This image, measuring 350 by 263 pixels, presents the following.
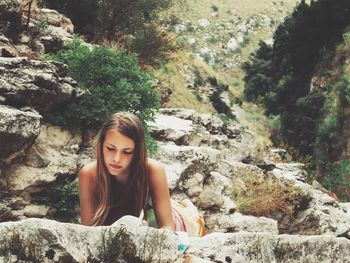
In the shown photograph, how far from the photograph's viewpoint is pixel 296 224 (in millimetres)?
9227

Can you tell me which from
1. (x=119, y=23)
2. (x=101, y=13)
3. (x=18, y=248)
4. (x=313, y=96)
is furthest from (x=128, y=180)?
(x=313, y=96)

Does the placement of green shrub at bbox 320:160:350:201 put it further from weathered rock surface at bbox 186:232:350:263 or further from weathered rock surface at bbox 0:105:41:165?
weathered rock surface at bbox 186:232:350:263

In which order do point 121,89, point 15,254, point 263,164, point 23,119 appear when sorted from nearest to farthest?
1. point 15,254
2. point 23,119
3. point 121,89
4. point 263,164

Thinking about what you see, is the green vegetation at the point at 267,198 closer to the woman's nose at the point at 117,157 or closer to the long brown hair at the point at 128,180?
the long brown hair at the point at 128,180

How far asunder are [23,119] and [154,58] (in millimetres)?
9744

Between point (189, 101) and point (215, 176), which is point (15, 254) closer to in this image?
point (215, 176)

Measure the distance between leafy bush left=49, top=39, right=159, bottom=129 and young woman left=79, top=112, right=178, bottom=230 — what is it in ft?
12.2

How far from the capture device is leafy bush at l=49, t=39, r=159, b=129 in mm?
7363

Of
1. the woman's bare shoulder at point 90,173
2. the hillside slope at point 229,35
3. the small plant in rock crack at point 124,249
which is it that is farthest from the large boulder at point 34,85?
the hillside slope at point 229,35

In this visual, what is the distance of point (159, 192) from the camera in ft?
11.9

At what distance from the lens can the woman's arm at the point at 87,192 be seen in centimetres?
361

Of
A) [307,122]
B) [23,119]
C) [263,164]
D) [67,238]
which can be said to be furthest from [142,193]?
[307,122]

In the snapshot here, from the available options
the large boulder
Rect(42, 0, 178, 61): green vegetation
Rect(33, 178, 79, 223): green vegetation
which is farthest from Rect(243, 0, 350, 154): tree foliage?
Rect(33, 178, 79, 223): green vegetation

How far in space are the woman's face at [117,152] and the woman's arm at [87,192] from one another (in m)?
0.21
